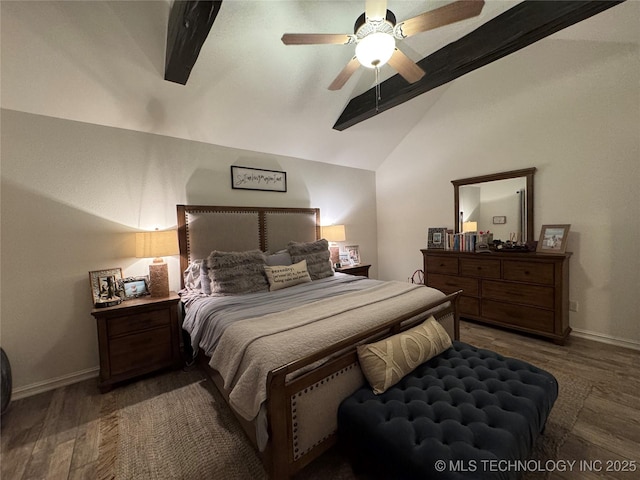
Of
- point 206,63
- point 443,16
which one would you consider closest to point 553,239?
point 443,16

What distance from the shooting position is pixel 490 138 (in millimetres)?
3424

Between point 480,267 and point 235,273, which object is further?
point 480,267

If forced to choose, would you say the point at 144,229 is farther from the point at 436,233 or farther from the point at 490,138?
the point at 490,138

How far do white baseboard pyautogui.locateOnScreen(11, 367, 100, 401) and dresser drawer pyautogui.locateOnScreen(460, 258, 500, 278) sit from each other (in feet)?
13.5

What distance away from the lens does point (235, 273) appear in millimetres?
2553

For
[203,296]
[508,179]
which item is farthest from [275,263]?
[508,179]

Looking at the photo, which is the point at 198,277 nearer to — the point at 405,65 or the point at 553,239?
the point at 405,65

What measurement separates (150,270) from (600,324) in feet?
15.0

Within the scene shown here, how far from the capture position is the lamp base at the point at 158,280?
2.48m

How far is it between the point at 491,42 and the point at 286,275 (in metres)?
2.86

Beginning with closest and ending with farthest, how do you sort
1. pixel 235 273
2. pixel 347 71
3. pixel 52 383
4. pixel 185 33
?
1. pixel 185 33
2. pixel 347 71
3. pixel 52 383
4. pixel 235 273

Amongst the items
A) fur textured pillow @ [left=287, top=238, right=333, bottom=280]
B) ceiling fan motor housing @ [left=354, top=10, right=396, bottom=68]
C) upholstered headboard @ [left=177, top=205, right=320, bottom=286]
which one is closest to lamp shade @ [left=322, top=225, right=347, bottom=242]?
upholstered headboard @ [left=177, top=205, right=320, bottom=286]

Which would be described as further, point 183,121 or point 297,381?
point 183,121

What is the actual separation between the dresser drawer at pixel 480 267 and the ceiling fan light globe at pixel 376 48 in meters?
2.58
